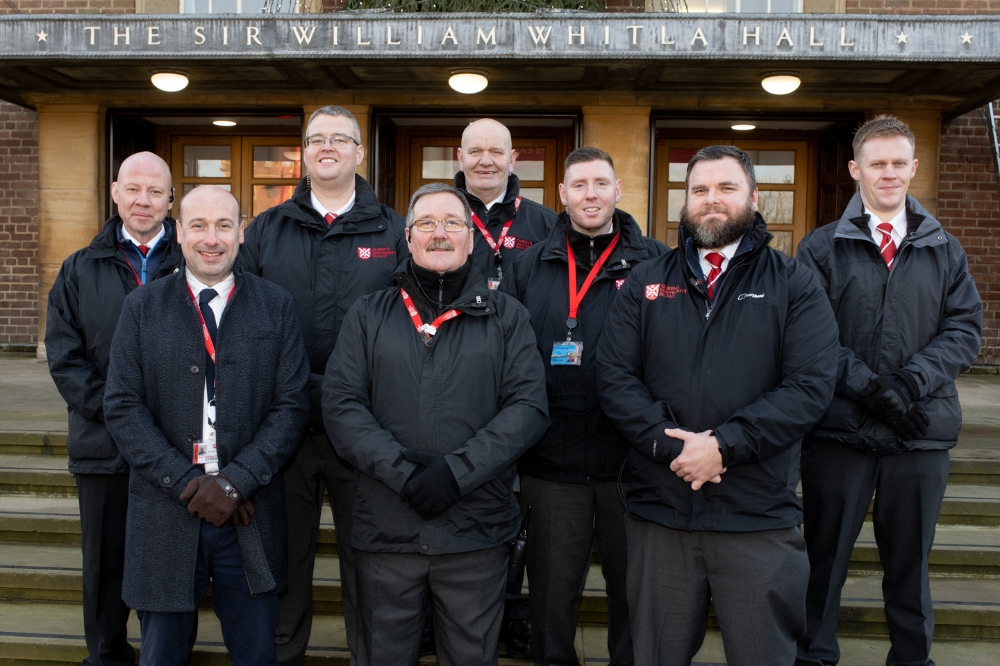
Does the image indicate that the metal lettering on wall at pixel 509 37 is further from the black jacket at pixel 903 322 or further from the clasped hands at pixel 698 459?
the clasped hands at pixel 698 459

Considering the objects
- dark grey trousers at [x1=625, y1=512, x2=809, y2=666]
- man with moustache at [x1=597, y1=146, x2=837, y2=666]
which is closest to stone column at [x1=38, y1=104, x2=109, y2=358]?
man with moustache at [x1=597, y1=146, x2=837, y2=666]

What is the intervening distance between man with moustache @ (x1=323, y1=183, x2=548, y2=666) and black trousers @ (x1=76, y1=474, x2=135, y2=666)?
1.03 metres

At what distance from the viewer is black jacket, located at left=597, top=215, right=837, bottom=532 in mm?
2506

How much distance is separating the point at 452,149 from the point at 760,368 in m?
6.78

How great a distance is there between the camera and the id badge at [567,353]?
9.93ft

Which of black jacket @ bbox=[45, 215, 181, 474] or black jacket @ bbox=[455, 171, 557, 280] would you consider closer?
black jacket @ bbox=[45, 215, 181, 474]

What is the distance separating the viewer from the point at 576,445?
9.91 feet

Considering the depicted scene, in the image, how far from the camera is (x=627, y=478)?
2965 millimetres

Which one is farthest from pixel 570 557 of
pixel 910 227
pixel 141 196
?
pixel 141 196

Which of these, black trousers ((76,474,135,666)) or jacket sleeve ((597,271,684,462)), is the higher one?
jacket sleeve ((597,271,684,462))

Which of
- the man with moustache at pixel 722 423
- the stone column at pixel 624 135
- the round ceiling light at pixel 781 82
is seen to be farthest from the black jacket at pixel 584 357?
the stone column at pixel 624 135

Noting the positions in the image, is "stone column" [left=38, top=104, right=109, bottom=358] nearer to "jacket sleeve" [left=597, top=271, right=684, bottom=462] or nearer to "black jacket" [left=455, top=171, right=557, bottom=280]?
"black jacket" [left=455, top=171, right=557, bottom=280]

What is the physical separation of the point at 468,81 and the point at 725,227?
481 centimetres

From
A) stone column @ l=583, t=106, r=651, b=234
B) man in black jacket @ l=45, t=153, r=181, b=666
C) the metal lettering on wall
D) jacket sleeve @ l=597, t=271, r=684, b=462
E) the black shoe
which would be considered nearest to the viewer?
jacket sleeve @ l=597, t=271, r=684, b=462
